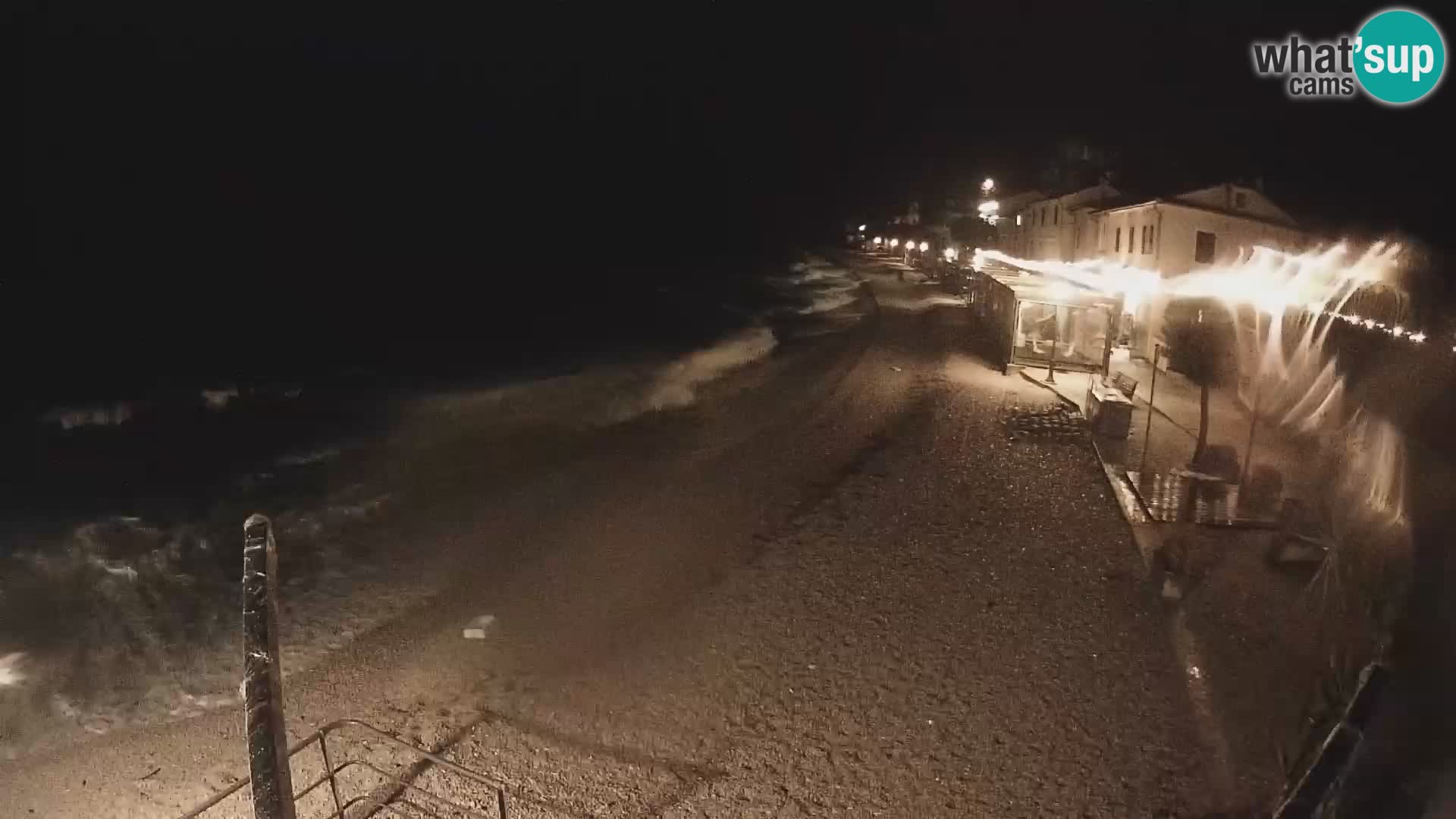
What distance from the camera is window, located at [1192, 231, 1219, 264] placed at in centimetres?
2462

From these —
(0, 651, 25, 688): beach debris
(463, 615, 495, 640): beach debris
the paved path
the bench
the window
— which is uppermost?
the window

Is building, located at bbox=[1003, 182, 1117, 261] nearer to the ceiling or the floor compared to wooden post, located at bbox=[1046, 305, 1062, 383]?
nearer to the ceiling

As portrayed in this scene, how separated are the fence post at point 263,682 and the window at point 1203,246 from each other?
26.9 m

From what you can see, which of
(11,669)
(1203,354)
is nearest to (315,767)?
(11,669)

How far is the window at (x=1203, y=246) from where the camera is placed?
24.6 meters

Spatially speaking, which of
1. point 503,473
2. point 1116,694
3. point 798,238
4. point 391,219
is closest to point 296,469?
point 503,473

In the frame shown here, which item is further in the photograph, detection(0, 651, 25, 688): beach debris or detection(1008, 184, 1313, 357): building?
detection(1008, 184, 1313, 357): building

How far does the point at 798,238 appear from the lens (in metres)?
121

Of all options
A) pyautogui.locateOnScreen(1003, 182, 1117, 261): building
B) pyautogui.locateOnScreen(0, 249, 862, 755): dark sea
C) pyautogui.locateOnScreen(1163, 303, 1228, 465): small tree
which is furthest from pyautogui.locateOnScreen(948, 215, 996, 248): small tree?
pyautogui.locateOnScreen(1163, 303, 1228, 465): small tree

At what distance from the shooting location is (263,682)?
3.03m

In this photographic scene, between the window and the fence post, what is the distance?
2685 centimetres

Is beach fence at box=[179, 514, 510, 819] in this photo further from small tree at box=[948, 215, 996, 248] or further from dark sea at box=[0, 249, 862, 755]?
small tree at box=[948, 215, 996, 248]

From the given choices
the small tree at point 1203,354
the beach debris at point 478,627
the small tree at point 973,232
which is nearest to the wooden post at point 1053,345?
the small tree at point 1203,354

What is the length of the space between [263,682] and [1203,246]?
A: 27186 mm
